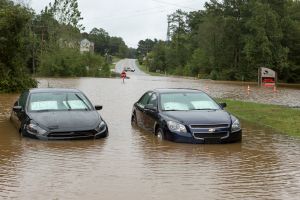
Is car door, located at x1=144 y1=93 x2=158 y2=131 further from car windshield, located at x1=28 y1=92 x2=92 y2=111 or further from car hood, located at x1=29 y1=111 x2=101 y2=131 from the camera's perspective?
car windshield, located at x1=28 y1=92 x2=92 y2=111

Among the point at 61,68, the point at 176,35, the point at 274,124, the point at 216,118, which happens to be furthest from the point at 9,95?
the point at 176,35

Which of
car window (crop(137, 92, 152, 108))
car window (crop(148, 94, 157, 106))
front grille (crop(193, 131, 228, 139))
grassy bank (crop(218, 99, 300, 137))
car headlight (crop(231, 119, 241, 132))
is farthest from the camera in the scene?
grassy bank (crop(218, 99, 300, 137))

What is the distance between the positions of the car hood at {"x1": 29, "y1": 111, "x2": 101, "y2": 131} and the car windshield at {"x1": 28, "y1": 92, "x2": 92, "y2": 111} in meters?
0.48

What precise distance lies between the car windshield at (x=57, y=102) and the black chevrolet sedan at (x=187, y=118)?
5.65 feet

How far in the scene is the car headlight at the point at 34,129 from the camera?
39.1 feet

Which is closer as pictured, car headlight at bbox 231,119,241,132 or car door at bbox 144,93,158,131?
car headlight at bbox 231,119,241,132

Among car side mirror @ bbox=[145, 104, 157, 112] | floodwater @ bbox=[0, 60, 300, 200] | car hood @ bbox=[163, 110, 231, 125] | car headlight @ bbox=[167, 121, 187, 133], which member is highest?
car side mirror @ bbox=[145, 104, 157, 112]

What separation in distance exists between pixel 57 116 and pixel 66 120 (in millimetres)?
309

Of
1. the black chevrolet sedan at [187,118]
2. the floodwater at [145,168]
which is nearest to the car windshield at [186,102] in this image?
the black chevrolet sedan at [187,118]

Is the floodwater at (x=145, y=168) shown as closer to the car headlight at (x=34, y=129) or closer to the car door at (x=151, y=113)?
the car headlight at (x=34, y=129)

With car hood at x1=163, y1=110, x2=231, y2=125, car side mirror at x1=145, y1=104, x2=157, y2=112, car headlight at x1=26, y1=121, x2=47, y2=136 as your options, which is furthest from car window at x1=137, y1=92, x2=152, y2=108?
car headlight at x1=26, y1=121, x2=47, y2=136

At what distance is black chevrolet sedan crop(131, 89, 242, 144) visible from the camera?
11.9 m

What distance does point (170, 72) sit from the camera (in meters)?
125

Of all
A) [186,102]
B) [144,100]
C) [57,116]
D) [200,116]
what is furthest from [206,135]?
[57,116]
